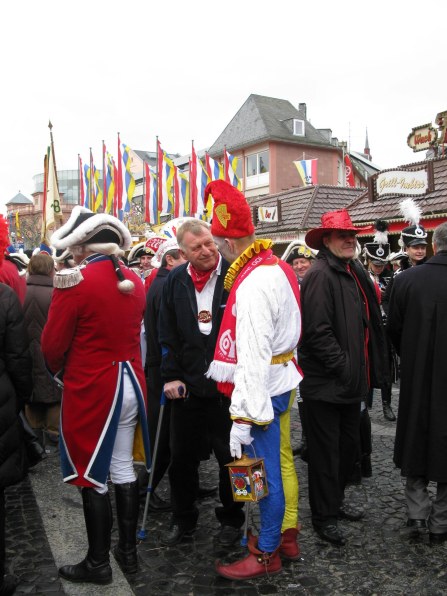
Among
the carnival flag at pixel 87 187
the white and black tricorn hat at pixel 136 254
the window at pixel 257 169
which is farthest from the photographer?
the window at pixel 257 169

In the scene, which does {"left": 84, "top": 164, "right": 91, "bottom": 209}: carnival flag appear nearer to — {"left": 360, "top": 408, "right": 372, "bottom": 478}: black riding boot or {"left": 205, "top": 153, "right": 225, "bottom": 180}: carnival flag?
{"left": 205, "top": 153, "right": 225, "bottom": 180}: carnival flag

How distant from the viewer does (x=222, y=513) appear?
3.58m

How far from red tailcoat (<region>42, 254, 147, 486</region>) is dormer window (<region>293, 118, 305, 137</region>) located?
4311 cm

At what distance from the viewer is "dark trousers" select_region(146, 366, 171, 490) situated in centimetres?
407

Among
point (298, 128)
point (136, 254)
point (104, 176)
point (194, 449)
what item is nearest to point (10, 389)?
point (194, 449)

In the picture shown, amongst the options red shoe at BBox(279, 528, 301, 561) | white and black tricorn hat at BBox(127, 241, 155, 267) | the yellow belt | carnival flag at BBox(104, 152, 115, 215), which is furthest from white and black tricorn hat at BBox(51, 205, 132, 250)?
carnival flag at BBox(104, 152, 115, 215)

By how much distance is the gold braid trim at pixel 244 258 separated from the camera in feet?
9.87

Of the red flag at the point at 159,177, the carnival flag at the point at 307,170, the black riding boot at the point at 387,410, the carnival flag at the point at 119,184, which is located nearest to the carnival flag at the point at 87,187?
the carnival flag at the point at 119,184

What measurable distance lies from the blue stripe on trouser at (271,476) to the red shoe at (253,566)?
0.05 m

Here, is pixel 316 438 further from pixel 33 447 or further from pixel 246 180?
pixel 246 180

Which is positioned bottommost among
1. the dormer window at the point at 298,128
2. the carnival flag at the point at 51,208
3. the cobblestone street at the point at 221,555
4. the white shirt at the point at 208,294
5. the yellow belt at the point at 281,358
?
the cobblestone street at the point at 221,555

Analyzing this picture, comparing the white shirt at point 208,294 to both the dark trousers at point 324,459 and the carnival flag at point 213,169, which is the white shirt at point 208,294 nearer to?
the dark trousers at point 324,459

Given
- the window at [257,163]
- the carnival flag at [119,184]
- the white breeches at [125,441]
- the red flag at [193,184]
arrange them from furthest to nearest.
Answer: the window at [257,163] < the carnival flag at [119,184] < the red flag at [193,184] < the white breeches at [125,441]

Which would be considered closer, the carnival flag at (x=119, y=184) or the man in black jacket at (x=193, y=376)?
the man in black jacket at (x=193, y=376)
